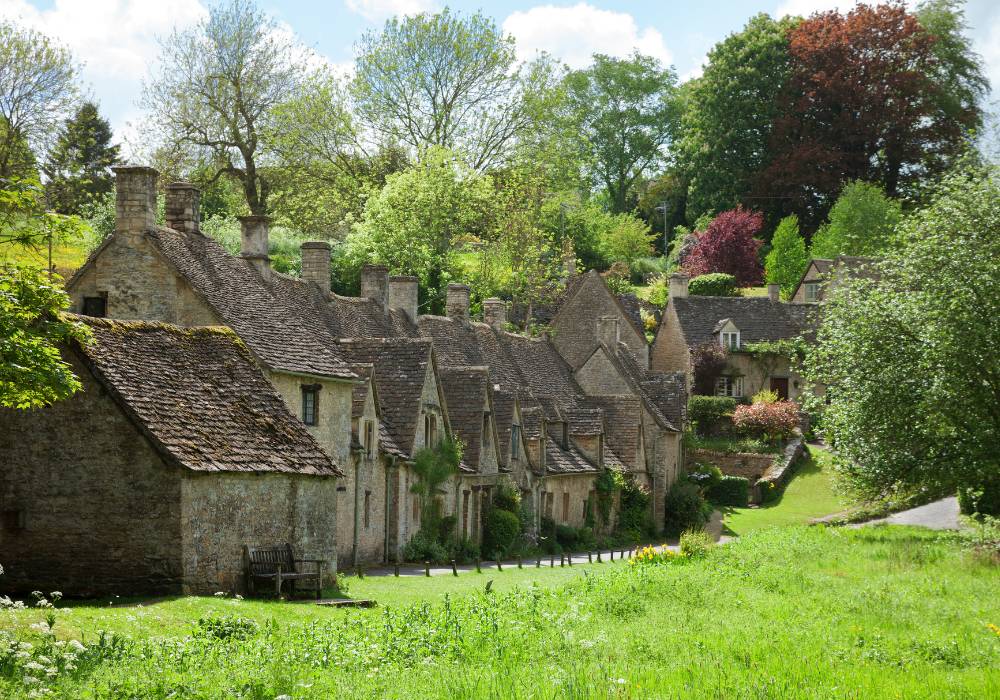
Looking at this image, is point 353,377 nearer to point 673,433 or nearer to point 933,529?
point 933,529

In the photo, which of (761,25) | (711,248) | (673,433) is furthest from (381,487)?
(761,25)

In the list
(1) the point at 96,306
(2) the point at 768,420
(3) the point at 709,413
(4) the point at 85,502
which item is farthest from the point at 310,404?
(3) the point at 709,413

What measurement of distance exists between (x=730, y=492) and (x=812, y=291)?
30614mm

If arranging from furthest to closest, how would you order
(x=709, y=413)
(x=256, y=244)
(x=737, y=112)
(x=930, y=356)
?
(x=737, y=112), (x=709, y=413), (x=256, y=244), (x=930, y=356)

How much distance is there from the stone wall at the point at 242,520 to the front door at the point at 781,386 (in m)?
61.1

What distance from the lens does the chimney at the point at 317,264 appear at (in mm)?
49406

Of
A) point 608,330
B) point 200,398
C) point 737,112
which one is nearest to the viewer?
point 200,398

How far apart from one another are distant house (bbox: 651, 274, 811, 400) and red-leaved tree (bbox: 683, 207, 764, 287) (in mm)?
16091

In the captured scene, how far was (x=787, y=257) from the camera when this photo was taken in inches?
4154

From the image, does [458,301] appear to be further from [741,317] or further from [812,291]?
[812,291]

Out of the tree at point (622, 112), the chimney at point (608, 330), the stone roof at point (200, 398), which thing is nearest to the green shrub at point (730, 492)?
the chimney at point (608, 330)

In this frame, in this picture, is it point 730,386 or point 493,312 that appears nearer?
point 493,312

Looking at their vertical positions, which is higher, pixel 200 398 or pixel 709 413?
pixel 200 398

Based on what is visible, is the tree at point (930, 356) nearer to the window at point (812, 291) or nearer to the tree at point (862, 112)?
the window at point (812, 291)
